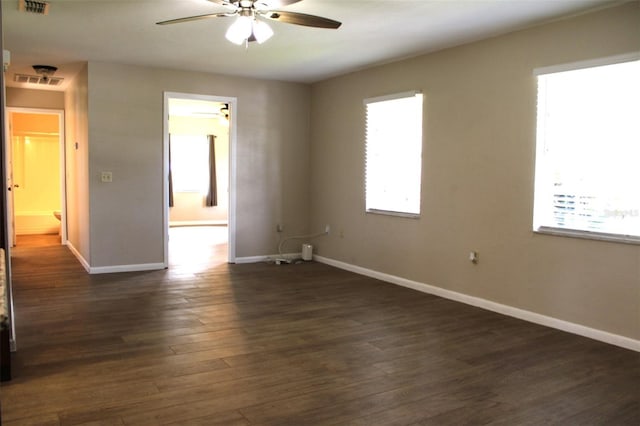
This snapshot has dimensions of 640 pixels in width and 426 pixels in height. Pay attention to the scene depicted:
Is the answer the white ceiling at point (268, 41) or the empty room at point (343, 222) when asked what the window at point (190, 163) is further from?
the white ceiling at point (268, 41)

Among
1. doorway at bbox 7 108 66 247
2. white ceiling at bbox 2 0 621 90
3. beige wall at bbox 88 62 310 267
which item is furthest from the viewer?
doorway at bbox 7 108 66 247

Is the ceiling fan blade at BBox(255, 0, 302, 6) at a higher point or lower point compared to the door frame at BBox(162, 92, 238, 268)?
higher

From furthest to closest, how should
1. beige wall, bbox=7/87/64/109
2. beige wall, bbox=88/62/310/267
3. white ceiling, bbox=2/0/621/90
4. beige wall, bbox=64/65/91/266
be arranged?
beige wall, bbox=7/87/64/109
beige wall, bbox=64/65/91/266
beige wall, bbox=88/62/310/267
white ceiling, bbox=2/0/621/90

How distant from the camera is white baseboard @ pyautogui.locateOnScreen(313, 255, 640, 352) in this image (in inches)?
146

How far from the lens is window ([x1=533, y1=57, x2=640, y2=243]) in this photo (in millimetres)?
3617

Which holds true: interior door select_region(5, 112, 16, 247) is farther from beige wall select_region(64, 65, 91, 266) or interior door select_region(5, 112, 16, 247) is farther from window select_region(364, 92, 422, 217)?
window select_region(364, 92, 422, 217)

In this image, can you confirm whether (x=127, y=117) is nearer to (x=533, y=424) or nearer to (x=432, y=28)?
(x=432, y=28)

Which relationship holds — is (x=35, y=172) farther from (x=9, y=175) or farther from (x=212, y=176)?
(x=9, y=175)

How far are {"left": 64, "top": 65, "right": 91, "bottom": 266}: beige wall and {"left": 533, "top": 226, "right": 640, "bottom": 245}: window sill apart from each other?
193 inches

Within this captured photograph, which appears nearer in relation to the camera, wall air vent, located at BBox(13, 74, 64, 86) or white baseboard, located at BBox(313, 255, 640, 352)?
white baseboard, located at BBox(313, 255, 640, 352)

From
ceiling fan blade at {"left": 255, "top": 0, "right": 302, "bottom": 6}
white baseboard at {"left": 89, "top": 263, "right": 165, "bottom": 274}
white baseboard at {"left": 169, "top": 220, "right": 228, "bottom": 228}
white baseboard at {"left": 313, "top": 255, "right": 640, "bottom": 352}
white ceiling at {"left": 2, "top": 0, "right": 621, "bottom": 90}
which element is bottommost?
white baseboard at {"left": 313, "top": 255, "right": 640, "bottom": 352}

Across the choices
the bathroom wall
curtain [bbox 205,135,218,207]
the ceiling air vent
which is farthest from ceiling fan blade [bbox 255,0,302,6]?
curtain [bbox 205,135,218,207]

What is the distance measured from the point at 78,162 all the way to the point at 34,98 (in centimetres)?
197

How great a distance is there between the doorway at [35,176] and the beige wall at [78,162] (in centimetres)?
177
